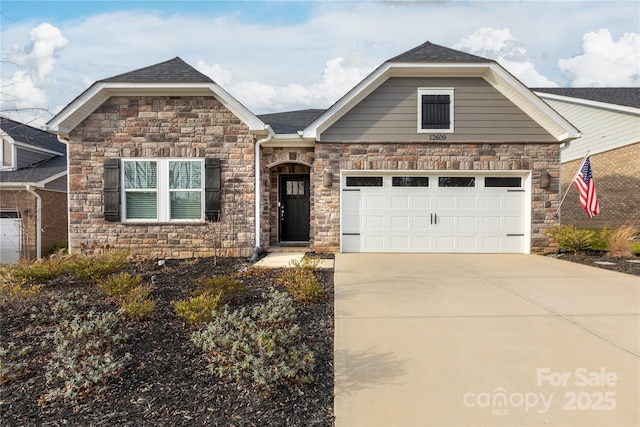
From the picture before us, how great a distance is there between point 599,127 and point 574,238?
7772 mm

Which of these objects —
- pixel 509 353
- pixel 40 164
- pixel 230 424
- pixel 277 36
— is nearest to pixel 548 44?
pixel 277 36

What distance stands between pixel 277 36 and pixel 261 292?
6.96 meters

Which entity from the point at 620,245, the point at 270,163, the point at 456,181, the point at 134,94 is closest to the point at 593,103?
the point at 620,245

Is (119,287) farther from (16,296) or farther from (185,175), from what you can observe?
(185,175)

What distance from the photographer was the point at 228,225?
8805mm

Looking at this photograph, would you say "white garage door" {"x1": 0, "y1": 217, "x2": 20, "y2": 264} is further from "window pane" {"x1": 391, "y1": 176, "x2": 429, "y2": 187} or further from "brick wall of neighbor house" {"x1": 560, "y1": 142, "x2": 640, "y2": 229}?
"brick wall of neighbor house" {"x1": 560, "y1": 142, "x2": 640, "y2": 229}

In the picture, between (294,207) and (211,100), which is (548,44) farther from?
(211,100)

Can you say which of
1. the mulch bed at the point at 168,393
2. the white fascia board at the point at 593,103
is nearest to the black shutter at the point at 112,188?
the mulch bed at the point at 168,393

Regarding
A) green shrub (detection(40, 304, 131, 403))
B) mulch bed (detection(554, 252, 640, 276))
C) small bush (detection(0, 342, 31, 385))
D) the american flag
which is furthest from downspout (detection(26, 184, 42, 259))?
the american flag

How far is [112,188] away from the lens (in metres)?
8.66

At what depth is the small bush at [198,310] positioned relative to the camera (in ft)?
12.4

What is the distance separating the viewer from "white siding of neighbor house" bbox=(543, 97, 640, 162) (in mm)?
12664

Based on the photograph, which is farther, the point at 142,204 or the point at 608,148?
the point at 608,148

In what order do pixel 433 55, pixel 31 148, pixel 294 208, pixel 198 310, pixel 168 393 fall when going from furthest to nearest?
pixel 31 148, pixel 294 208, pixel 433 55, pixel 198 310, pixel 168 393
